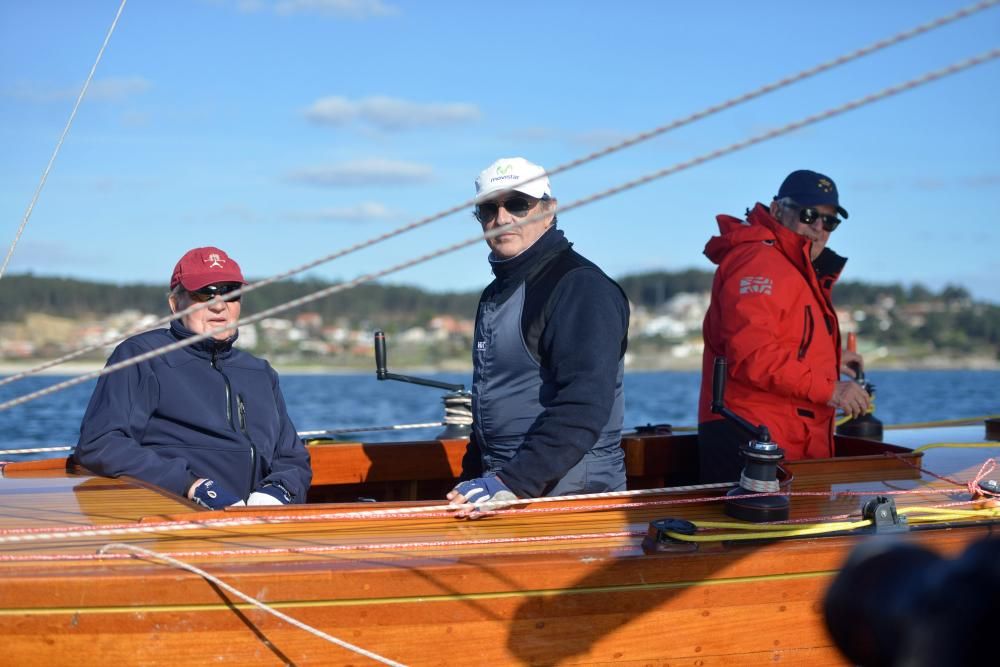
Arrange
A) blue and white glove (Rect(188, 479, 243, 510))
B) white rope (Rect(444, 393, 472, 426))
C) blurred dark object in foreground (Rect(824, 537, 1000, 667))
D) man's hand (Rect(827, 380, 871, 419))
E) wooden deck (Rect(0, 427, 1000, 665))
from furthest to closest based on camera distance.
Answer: white rope (Rect(444, 393, 472, 426)) < man's hand (Rect(827, 380, 871, 419)) < blue and white glove (Rect(188, 479, 243, 510)) < wooden deck (Rect(0, 427, 1000, 665)) < blurred dark object in foreground (Rect(824, 537, 1000, 667))

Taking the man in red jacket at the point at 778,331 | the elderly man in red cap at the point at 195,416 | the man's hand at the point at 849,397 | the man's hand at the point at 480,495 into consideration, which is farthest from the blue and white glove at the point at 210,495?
the man's hand at the point at 849,397

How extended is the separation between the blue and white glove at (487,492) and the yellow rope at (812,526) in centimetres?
58

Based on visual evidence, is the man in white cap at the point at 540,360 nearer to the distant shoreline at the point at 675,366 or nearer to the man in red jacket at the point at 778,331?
the man in red jacket at the point at 778,331

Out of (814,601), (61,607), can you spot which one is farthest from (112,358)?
(814,601)

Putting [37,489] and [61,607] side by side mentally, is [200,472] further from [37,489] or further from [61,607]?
[61,607]

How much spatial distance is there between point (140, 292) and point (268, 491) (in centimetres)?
6619

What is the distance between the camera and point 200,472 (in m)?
4.08

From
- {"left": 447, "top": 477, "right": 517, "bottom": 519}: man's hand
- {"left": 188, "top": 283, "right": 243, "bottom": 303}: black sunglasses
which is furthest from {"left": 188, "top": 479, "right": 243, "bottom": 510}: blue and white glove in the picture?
{"left": 447, "top": 477, "right": 517, "bottom": 519}: man's hand

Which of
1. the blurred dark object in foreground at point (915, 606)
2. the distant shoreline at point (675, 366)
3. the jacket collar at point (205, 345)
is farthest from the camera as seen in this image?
the distant shoreline at point (675, 366)

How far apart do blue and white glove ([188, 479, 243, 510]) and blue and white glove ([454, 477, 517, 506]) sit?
0.90 meters

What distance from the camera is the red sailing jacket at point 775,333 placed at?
412 cm

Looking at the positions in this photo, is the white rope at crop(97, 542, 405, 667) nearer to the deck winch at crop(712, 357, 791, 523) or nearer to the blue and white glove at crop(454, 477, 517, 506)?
the blue and white glove at crop(454, 477, 517, 506)

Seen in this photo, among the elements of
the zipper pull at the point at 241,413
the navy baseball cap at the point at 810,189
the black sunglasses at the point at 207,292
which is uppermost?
the navy baseball cap at the point at 810,189

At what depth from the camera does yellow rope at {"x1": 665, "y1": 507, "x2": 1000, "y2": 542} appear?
3.35 m
